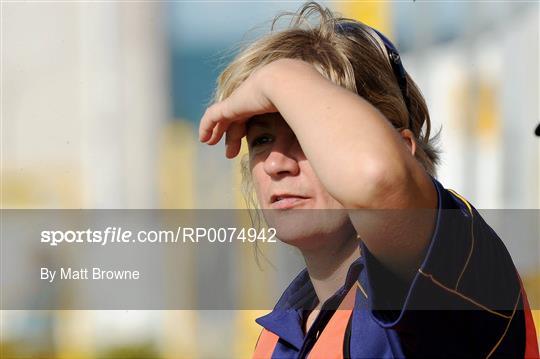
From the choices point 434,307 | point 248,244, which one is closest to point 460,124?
point 248,244

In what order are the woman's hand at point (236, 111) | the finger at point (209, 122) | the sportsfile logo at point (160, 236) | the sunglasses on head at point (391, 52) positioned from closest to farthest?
the woman's hand at point (236, 111), the finger at point (209, 122), the sunglasses on head at point (391, 52), the sportsfile logo at point (160, 236)

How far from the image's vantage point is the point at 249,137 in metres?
0.86

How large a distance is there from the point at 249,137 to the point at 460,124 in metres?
0.73

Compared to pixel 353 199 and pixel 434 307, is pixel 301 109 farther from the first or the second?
pixel 434 307

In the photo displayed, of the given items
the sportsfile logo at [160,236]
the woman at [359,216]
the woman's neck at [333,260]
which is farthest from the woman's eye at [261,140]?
the sportsfile logo at [160,236]

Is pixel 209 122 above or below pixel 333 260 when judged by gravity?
above

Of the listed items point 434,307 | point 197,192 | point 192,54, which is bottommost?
point 434,307

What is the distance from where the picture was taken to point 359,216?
568mm

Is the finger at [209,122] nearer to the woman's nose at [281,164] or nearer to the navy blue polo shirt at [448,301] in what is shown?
the woman's nose at [281,164]

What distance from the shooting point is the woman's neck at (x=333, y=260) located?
84cm

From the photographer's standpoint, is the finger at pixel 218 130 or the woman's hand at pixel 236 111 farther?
the finger at pixel 218 130

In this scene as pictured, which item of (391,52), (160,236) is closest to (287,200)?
(391,52)

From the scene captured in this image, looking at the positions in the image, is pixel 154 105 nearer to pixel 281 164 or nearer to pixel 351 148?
pixel 281 164

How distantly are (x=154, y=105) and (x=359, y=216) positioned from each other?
920 mm
